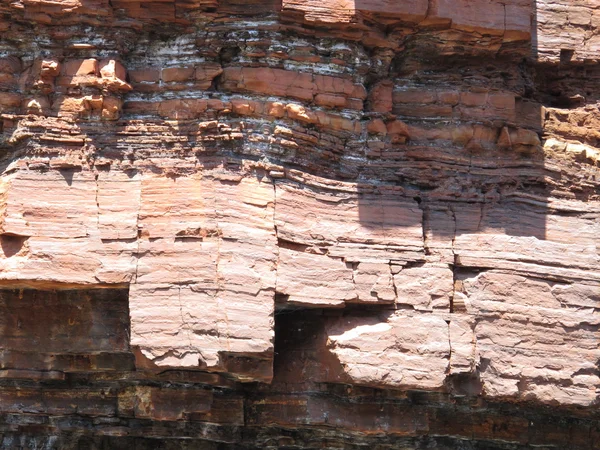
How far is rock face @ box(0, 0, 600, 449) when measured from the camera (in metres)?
9.94

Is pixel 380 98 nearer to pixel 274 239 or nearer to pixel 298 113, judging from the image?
pixel 298 113

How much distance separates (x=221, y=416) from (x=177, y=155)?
261cm

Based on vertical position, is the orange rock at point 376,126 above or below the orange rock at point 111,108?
above

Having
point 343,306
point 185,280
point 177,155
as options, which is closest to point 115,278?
point 185,280

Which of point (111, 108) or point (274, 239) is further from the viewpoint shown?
point (111, 108)

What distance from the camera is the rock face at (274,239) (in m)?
9.94

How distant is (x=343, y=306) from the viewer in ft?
33.4

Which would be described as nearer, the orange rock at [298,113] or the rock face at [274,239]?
the rock face at [274,239]

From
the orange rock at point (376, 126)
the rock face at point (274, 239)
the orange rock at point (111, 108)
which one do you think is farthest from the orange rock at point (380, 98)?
the orange rock at point (111, 108)

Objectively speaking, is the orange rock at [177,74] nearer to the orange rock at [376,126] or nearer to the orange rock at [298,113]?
the orange rock at [298,113]

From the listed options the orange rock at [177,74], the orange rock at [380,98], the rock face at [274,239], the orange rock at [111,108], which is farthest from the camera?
the orange rock at [380,98]

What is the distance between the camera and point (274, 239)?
1006 centimetres

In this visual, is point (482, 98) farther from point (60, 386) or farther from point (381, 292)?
point (60, 386)

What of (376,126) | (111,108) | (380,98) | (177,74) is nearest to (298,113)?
(376,126)
